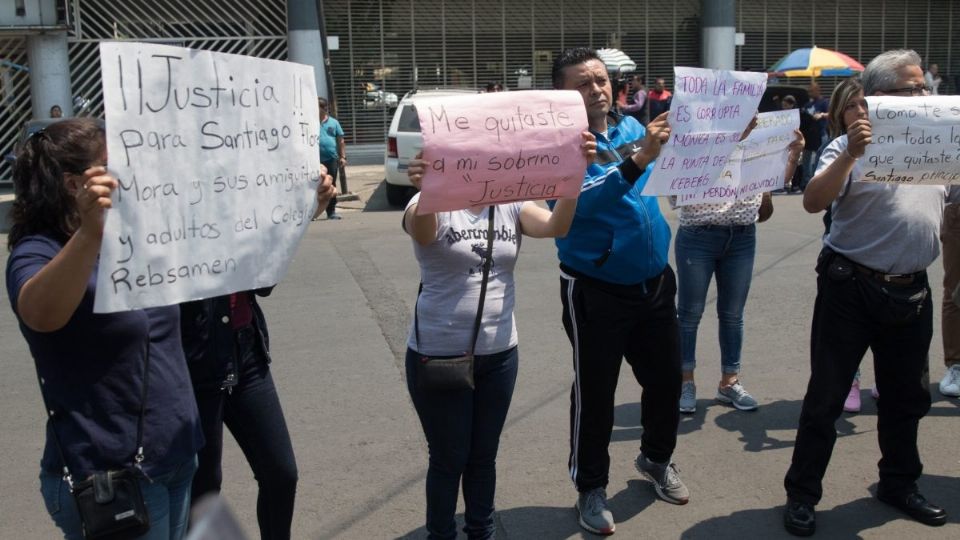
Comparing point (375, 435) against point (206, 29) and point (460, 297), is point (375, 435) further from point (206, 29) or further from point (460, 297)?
point (206, 29)

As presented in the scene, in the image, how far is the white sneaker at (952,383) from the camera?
5664 mm

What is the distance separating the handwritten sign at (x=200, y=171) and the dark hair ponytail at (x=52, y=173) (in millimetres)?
158

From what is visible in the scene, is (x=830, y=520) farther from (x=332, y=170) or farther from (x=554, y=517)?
(x=332, y=170)

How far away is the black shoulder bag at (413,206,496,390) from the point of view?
A: 11.2ft

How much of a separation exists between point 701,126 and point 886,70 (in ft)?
2.64

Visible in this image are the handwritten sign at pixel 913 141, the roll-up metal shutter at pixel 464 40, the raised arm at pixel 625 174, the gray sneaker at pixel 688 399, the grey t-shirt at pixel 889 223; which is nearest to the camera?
the raised arm at pixel 625 174

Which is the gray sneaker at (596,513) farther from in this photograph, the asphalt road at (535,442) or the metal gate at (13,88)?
the metal gate at (13,88)

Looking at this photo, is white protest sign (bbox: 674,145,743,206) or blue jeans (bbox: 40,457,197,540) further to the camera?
white protest sign (bbox: 674,145,743,206)

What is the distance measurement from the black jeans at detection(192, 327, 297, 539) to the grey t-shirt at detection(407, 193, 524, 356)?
1.86 feet

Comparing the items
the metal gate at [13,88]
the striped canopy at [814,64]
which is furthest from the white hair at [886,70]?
the metal gate at [13,88]

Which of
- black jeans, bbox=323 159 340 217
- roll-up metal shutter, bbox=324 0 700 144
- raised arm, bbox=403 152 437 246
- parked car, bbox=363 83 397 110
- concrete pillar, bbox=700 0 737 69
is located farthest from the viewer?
concrete pillar, bbox=700 0 737 69

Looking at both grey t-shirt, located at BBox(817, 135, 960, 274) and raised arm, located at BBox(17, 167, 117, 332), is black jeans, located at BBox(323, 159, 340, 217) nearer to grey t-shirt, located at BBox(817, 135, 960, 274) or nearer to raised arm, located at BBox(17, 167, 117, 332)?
grey t-shirt, located at BBox(817, 135, 960, 274)

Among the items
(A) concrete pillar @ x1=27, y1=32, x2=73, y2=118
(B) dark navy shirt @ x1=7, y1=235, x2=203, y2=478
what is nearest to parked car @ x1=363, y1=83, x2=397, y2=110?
(A) concrete pillar @ x1=27, y1=32, x2=73, y2=118

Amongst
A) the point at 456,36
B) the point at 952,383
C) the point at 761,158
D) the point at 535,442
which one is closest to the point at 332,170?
the point at 456,36
